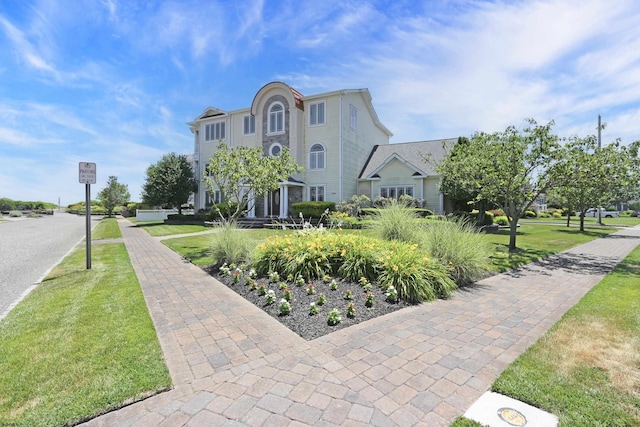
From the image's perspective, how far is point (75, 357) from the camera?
3.37 meters

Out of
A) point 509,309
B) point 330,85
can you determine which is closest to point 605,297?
point 509,309

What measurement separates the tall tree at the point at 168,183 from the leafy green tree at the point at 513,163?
964 inches

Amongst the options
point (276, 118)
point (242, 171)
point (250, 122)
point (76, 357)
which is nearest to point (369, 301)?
point (76, 357)

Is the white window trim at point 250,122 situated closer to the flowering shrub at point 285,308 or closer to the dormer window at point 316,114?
the dormer window at point 316,114

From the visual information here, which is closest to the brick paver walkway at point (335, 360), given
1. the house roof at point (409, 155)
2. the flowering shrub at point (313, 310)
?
the flowering shrub at point (313, 310)

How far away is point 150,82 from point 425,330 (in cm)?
1452

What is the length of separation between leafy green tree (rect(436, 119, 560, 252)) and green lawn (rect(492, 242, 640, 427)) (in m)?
6.86

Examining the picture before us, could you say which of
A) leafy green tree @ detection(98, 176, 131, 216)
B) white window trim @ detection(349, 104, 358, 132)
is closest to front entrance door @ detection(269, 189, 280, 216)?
white window trim @ detection(349, 104, 358, 132)

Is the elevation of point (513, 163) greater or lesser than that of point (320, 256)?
greater

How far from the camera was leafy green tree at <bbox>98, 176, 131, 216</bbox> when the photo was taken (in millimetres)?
44094

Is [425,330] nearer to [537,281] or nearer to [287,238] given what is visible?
[287,238]

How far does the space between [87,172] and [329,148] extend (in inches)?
681

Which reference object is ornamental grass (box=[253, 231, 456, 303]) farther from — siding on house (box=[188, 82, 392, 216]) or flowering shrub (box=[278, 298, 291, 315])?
siding on house (box=[188, 82, 392, 216])

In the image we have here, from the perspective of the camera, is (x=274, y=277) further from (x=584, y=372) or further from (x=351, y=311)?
(x=584, y=372)
